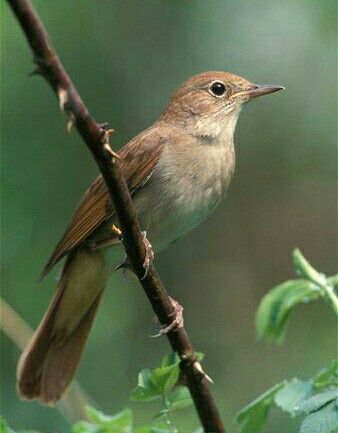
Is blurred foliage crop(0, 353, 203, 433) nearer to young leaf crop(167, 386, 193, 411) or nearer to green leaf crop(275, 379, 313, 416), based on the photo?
young leaf crop(167, 386, 193, 411)

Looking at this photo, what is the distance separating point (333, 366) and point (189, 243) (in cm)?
484

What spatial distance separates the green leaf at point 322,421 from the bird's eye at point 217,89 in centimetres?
302

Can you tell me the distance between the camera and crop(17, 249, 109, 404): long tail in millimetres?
4199

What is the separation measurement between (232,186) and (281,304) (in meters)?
4.60

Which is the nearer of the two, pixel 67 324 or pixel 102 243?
pixel 102 243

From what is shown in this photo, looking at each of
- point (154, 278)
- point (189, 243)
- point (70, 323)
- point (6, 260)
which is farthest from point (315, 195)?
point (154, 278)

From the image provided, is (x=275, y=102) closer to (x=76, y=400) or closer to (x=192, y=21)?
(x=192, y=21)

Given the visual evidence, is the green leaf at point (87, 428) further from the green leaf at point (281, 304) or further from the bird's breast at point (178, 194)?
the bird's breast at point (178, 194)

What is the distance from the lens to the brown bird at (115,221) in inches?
167

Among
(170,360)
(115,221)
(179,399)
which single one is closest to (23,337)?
(115,221)

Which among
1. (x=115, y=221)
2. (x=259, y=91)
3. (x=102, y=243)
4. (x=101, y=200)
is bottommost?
(x=102, y=243)

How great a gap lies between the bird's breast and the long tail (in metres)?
0.38

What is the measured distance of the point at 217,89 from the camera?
5.02 m

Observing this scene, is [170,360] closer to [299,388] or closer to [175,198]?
[299,388]
